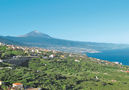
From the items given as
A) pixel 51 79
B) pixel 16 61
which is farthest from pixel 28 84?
pixel 16 61

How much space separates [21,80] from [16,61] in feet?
78.9

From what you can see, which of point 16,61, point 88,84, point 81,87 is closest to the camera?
point 81,87

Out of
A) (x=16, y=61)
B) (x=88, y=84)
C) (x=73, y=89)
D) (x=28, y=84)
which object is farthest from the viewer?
(x=16, y=61)

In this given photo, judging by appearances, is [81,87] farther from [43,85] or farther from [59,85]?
[43,85]

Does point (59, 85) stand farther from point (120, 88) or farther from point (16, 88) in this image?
point (120, 88)

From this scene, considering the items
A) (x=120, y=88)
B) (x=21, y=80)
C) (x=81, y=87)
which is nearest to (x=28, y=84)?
(x=21, y=80)

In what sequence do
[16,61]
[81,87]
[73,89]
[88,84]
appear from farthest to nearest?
[16,61] → [88,84] → [81,87] → [73,89]

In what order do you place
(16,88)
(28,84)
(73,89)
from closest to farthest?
(16,88)
(28,84)
(73,89)

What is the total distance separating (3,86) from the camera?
2845cm

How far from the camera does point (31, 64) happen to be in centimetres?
5859

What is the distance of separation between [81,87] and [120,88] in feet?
31.9

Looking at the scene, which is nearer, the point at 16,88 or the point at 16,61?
the point at 16,88

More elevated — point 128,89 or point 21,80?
point 21,80

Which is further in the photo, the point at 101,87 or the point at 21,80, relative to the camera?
the point at 101,87
